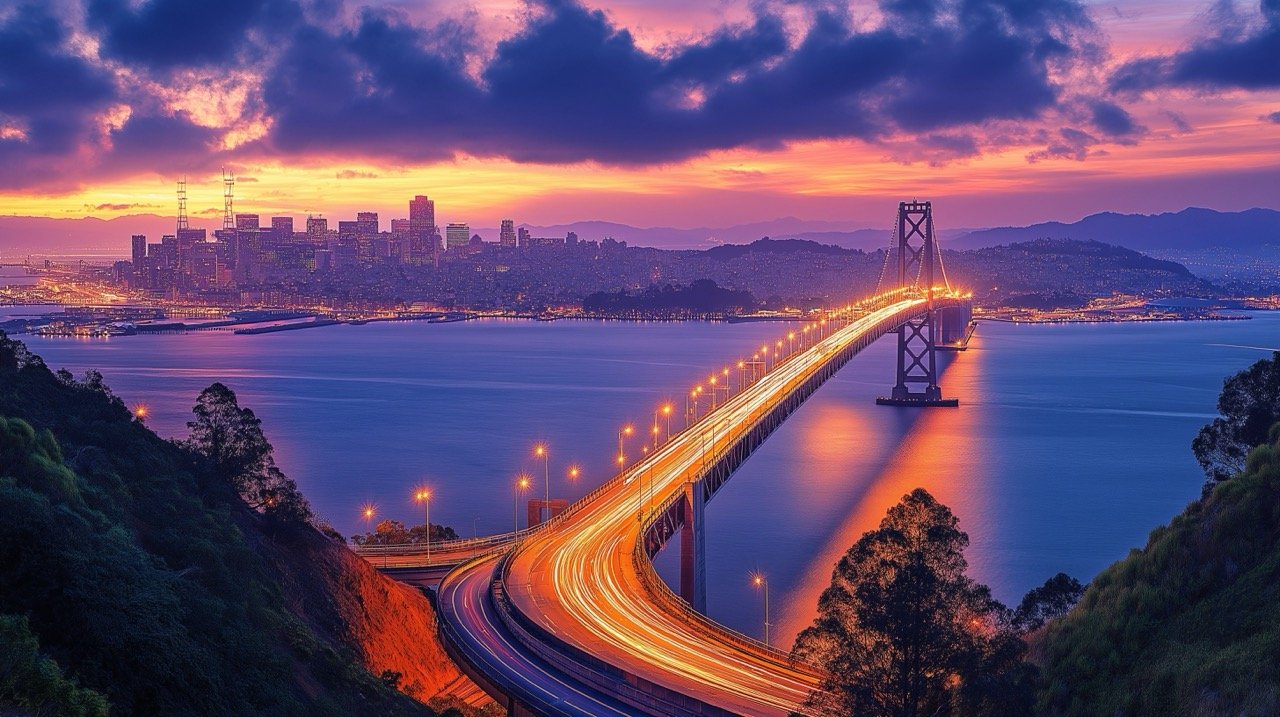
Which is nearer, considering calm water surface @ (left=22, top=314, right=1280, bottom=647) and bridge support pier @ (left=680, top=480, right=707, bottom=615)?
bridge support pier @ (left=680, top=480, right=707, bottom=615)

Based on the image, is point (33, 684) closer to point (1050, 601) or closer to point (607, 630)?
point (607, 630)

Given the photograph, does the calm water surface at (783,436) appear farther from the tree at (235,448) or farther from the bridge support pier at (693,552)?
the tree at (235,448)

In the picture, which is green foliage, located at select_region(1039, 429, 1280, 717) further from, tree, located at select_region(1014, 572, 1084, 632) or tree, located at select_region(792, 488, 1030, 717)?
tree, located at select_region(1014, 572, 1084, 632)

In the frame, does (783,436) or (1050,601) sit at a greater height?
(1050,601)

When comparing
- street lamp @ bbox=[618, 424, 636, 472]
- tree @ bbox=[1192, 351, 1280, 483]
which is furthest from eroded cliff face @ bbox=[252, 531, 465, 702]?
tree @ bbox=[1192, 351, 1280, 483]

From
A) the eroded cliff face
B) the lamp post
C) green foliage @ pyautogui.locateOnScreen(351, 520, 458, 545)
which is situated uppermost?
the eroded cliff face

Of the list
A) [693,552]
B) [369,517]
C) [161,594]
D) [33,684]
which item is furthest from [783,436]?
[33,684]

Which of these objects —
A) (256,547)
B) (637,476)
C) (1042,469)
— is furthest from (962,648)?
(1042,469)
